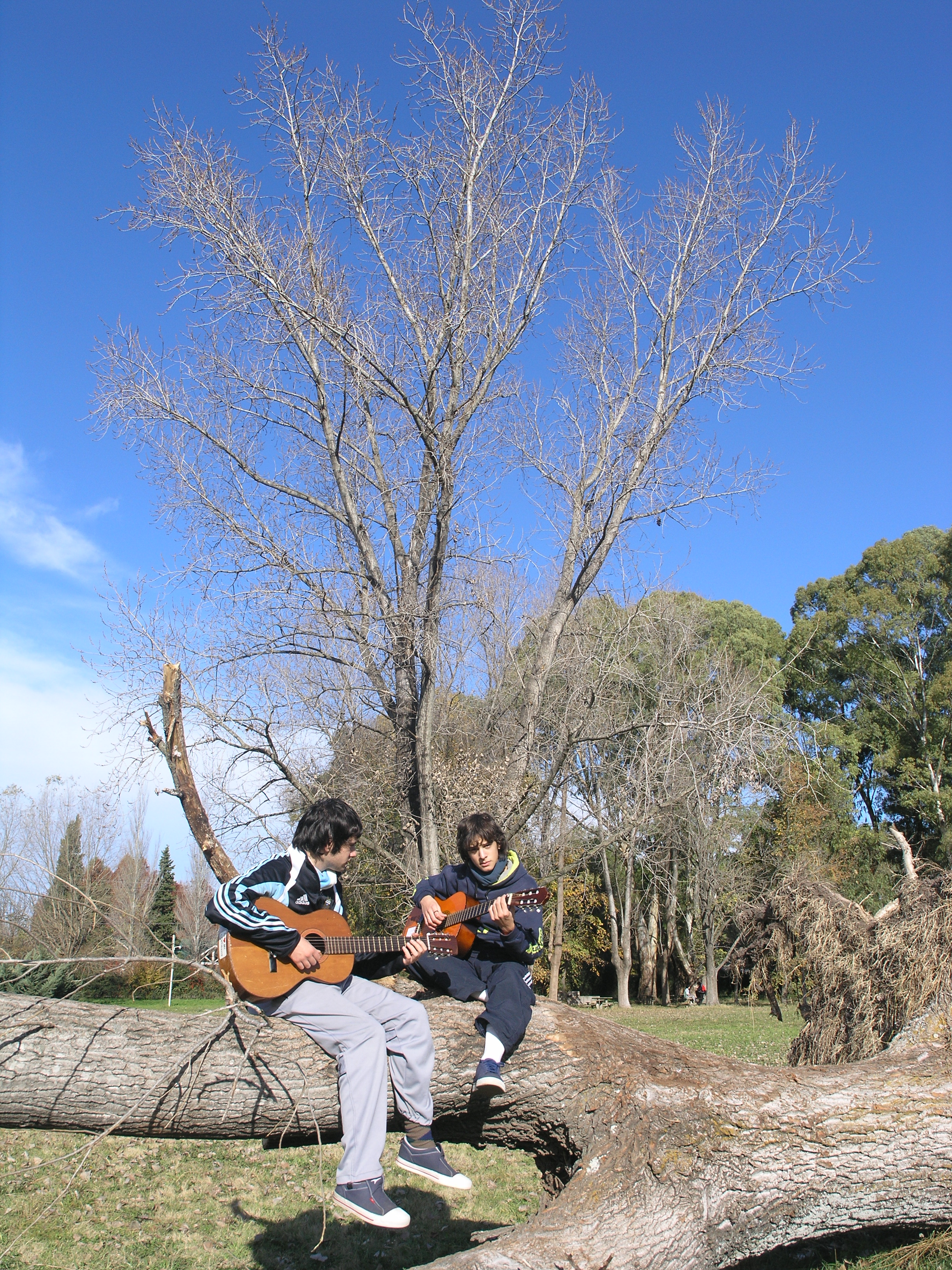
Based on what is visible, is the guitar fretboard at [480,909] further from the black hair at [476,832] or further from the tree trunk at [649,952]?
the tree trunk at [649,952]

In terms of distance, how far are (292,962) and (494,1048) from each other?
0.97m

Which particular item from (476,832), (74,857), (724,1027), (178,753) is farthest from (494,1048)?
(74,857)

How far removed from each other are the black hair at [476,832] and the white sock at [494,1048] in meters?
0.80

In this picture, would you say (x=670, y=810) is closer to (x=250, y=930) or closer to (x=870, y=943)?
(x=870, y=943)

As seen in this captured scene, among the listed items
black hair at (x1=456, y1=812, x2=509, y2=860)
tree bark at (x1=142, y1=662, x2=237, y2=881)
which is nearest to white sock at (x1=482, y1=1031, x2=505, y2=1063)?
black hair at (x1=456, y1=812, x2=509, y2=860)

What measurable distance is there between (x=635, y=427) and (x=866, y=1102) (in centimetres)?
766

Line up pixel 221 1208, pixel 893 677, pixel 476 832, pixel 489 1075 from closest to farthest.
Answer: pixel 489 1075
pixel 476 832
pixel 221 1208
pixel 893 677

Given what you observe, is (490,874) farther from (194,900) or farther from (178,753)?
(194,900)

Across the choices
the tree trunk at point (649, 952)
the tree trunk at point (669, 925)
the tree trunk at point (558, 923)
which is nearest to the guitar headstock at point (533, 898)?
the tree trunk at point (558, 923)

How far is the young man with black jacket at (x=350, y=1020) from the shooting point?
315 centimetres

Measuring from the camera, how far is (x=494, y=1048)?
359 centimetres

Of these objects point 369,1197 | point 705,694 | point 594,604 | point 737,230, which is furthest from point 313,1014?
point 594,604

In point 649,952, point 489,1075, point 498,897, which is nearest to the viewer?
point 489,1075

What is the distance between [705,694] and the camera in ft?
30.9
